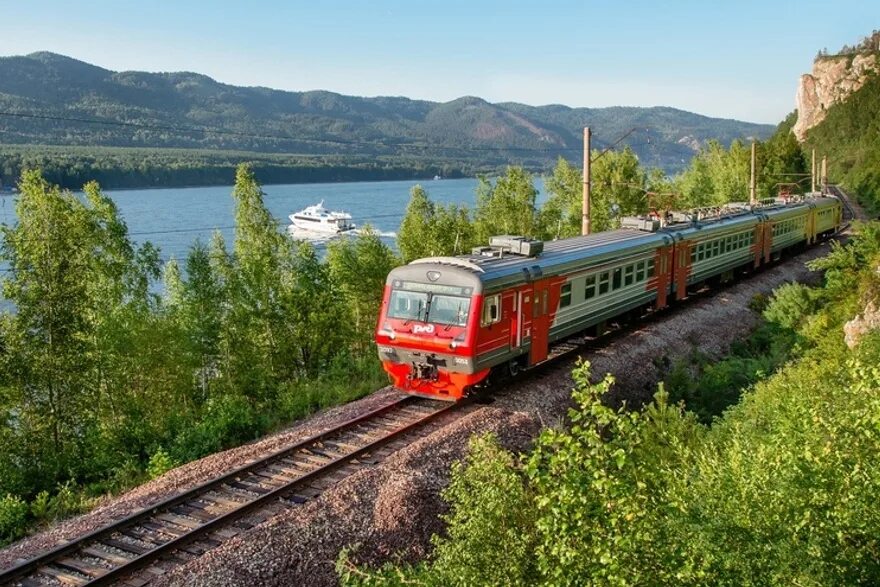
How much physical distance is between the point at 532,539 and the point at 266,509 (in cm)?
527

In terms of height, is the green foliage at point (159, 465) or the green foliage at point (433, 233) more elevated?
the green foliage at point (433, 233)

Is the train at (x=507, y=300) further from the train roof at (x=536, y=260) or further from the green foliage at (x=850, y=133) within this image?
the green foliage at (x=850, y=133)

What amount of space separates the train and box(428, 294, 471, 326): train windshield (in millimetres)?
19

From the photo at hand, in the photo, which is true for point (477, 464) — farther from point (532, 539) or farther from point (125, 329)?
point (125, 329)

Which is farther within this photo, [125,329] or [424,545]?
[125,329]

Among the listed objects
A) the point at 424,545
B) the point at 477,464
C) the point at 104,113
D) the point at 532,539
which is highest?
the point at 104,113

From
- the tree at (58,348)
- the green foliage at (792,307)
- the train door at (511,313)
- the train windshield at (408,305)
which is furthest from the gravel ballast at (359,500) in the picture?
the green foliage at (792,307)

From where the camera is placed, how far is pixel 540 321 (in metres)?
15.9

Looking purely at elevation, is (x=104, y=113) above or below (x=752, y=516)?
above

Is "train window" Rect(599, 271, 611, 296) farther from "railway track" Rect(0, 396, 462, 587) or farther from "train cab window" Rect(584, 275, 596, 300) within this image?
"railway track" Rect(0, 396, 462, 587)

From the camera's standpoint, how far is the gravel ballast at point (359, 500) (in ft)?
29.3

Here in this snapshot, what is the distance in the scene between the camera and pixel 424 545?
388 inches

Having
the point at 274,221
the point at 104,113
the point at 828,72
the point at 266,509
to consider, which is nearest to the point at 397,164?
the point at 104,113

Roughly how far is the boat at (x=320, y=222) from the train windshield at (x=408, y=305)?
6173 centimetres
